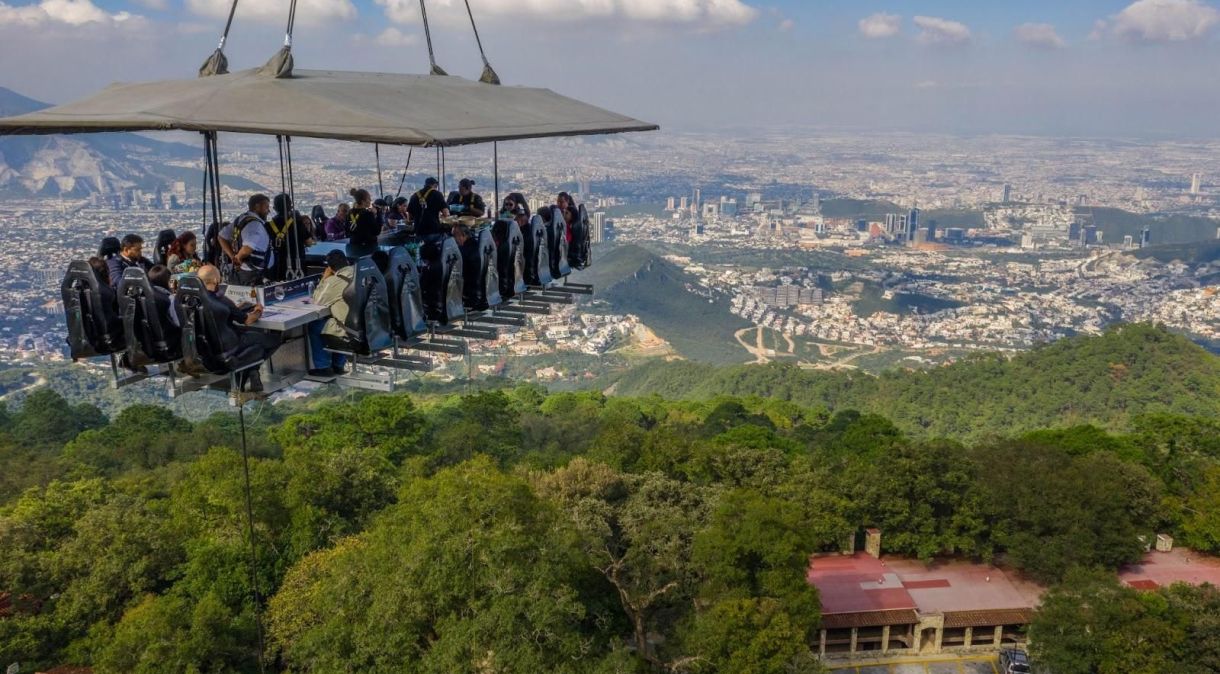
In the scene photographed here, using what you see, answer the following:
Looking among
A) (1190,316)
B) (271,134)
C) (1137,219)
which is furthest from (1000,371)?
(1137,219)

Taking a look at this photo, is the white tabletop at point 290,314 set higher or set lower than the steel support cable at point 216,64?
lower

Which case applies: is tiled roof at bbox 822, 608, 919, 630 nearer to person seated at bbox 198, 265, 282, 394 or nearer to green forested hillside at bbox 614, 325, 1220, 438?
person seated at bbox 198, 265, 282, 394

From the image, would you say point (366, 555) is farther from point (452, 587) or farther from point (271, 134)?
point (271, 134)

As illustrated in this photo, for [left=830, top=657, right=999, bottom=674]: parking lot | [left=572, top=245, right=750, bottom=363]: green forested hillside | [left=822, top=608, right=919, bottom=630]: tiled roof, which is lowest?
[left=572, top=245, right=750, bottom=363]: green forested hillside

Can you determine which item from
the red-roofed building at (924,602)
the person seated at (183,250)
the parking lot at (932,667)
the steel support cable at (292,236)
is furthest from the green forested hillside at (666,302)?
the person seated at (183,250)

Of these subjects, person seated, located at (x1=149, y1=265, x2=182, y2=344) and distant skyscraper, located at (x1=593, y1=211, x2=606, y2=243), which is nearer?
person seated, located at (x1=149, y1=265, x2=182, y2=344)

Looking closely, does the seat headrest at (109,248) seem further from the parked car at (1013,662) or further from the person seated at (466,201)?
the parked car at (1013,662)

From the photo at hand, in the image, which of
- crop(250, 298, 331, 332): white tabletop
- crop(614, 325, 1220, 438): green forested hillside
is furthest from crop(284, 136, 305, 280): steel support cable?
crop(614, 325, 1220, 438): green forested hillside
